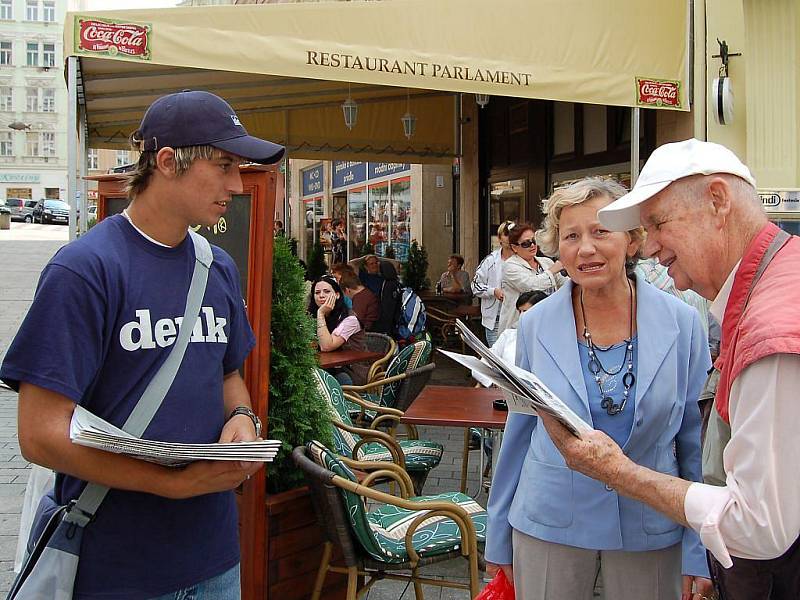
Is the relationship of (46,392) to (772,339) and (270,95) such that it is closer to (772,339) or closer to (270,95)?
(772,339)

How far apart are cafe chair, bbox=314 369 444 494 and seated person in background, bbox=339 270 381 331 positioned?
10.9 feet

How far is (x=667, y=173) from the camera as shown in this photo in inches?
62.5

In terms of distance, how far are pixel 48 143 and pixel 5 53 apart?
8844 mm

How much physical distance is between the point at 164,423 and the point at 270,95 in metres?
9.22

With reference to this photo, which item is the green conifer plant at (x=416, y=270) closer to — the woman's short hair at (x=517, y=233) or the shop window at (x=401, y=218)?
the shop window at (x=401, y=218)

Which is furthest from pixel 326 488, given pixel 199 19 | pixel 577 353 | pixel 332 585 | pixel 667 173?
pixel 199 19

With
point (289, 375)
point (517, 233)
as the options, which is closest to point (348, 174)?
point (517, 233)

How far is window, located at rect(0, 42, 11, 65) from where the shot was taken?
68875 mm

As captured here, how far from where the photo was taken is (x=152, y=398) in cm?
174

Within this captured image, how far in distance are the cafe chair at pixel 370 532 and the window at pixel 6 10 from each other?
7869cm

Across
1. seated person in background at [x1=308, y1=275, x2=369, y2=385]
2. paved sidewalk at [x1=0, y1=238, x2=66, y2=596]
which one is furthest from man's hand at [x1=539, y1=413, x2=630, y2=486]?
seated person in background at [x1=308, y1=275, x2=369, y2=385]

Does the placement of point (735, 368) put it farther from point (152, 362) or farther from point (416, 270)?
point (416, 270)

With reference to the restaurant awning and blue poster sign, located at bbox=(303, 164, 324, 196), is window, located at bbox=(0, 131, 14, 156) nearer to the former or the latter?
blue poster sign, located at bbox=(303, 164, 324, 196)

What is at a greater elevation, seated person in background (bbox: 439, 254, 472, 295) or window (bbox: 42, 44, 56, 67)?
window (bbox: 42, 44, 56, 67)
